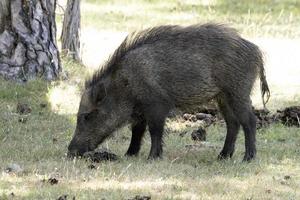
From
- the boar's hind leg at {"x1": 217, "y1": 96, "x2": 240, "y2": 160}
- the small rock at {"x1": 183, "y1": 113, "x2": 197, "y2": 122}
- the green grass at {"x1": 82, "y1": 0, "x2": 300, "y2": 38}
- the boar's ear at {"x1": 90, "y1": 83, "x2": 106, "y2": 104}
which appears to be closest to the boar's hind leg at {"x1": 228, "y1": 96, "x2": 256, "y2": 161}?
the boar's hind leg at {"x1": 217, "y1": 96, "x2": 240, "y2": 160}

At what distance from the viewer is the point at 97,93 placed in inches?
352

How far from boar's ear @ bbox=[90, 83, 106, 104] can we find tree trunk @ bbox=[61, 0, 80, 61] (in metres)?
5.32

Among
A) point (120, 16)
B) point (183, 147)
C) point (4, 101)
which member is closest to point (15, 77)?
point (4, 101)

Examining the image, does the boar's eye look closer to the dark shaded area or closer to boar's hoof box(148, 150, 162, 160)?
the dark shaded area

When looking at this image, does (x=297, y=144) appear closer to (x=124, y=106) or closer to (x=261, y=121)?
(x=261, y=121)

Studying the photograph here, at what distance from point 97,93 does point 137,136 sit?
2.22ft

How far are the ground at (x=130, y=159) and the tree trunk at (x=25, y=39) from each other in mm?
289

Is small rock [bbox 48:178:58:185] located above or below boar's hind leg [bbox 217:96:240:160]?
above

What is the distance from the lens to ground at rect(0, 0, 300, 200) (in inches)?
277

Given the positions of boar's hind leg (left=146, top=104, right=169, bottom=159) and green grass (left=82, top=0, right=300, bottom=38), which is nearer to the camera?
boar's hind leg (left=146, top=104, right=169, bottom=159)

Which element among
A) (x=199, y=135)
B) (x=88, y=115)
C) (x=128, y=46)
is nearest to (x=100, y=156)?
(x=88, y=115)

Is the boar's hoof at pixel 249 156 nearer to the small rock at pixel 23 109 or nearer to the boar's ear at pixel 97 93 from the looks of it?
the boar's ear at pixel 97 93

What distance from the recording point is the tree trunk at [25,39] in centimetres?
1192

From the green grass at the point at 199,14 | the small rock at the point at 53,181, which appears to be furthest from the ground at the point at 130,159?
the green grass at the point at 199,14
